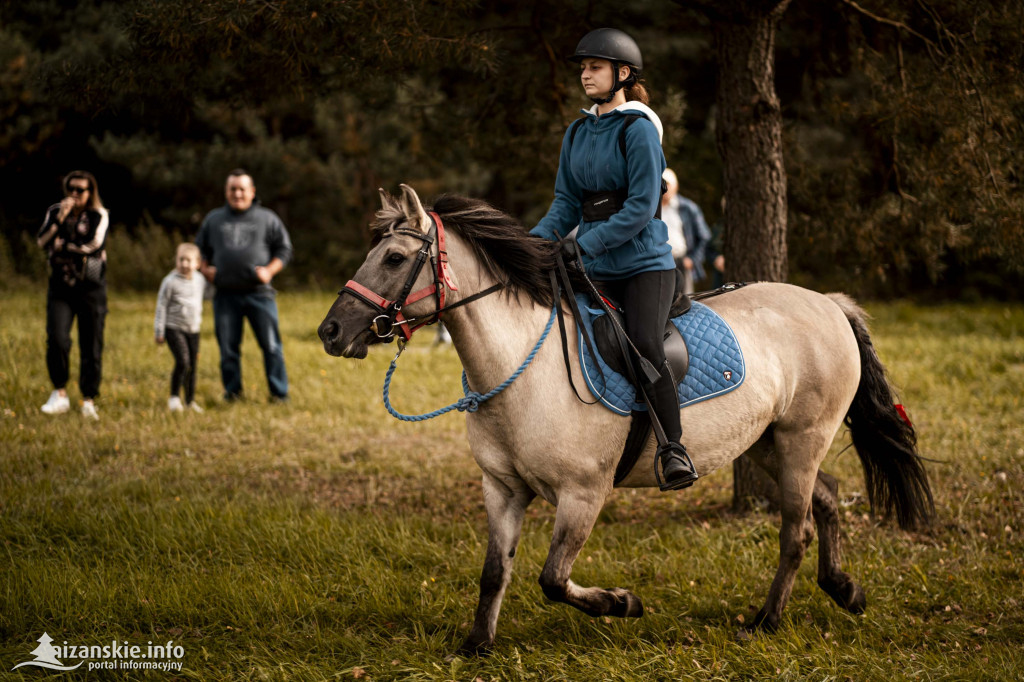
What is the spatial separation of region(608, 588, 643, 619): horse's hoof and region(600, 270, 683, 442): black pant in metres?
0.81

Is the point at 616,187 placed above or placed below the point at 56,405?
above

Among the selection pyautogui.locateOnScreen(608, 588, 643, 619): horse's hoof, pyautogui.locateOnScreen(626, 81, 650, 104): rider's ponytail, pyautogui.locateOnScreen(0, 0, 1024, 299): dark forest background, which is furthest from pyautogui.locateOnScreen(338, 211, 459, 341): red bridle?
pyautogui.locateOnScreen(0, 0, 1024, 299): dark forest background

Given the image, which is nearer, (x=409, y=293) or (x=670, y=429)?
(x=409, y=293)

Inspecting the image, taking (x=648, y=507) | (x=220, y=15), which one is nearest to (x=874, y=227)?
(x=648, y=507)

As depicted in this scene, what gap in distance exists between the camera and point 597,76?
392 cm

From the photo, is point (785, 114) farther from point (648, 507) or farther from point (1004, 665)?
point (1004, 665)

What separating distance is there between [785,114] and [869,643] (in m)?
6.55

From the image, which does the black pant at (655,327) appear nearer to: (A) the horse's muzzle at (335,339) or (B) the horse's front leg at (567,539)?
(B) the horse's front leg at (567,539)

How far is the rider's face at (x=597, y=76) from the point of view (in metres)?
3.91

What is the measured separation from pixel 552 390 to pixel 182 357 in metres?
6.18

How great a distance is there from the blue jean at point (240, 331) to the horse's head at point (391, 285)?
5873 mm

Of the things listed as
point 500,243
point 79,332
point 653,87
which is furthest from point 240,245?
point 500,243

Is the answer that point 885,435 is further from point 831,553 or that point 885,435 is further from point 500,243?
point 500,243

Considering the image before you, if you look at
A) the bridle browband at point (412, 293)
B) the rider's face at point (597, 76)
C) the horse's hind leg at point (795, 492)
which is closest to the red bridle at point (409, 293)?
the bridle browband at point (412, 293)
